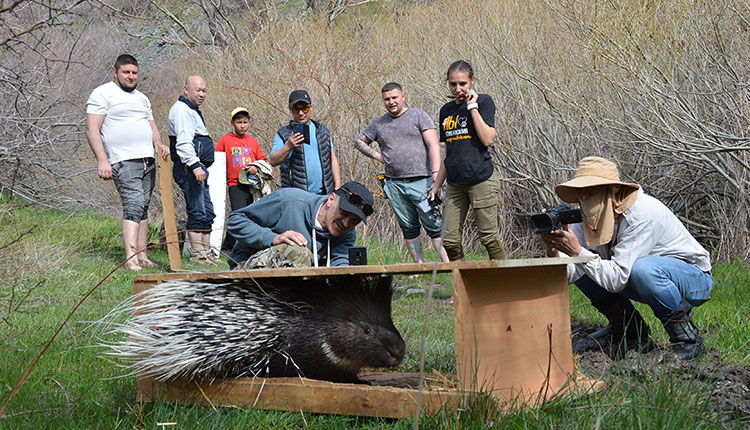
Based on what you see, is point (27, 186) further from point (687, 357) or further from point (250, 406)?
point (687, 357)

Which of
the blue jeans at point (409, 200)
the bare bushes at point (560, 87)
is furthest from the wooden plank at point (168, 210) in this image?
the bare bushes at point (560, 87)

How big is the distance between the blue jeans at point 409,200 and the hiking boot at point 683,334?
3.61 metres

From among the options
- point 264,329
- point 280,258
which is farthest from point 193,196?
point 264,329

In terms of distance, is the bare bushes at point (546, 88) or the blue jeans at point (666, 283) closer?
the blue jeans at point (666, 283)

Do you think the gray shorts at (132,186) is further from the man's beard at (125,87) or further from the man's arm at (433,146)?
the man's arm at (433,146)

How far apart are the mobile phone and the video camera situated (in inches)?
148

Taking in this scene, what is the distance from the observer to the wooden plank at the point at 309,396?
112 inches

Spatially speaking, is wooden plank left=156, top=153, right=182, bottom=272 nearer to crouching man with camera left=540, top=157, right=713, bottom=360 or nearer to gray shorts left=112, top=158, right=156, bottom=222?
gray shorts left=112, top=158, right=156, bottom=222

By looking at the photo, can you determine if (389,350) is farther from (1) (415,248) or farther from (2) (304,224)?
(1) (415,248)

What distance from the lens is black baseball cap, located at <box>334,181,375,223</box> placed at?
4.13 metres

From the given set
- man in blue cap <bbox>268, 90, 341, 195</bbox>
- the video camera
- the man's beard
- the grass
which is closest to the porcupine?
the grass

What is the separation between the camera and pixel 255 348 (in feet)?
11.0

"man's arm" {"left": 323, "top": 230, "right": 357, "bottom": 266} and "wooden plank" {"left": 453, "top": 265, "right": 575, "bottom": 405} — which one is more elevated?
"man's arm" {"left": 323, "top": 230, "right": 357, "bottom": 266}

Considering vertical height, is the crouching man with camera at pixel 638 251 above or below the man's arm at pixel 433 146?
below
